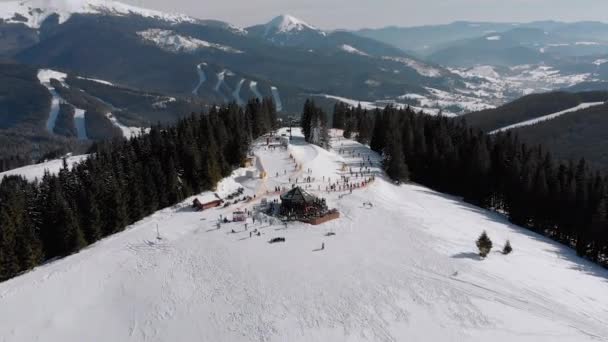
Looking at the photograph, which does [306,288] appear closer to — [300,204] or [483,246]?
[300,204]

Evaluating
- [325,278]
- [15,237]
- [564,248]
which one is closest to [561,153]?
[564,248]

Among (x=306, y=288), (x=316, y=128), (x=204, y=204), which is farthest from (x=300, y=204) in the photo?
(x=316, y=128)

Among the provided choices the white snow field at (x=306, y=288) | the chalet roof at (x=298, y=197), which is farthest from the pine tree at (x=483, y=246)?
the chalet roof at (x=298, y=197)

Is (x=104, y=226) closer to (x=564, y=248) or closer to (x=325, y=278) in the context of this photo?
(x=325, y=278)

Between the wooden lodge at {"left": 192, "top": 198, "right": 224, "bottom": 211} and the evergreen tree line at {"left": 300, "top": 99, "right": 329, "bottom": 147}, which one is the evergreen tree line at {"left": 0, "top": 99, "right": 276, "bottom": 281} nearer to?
the wooden lodge at {"left": 192, "top": 198, "right": 224, "bottom": 211}

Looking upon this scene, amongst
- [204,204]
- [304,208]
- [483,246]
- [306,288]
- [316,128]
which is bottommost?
[306,288]

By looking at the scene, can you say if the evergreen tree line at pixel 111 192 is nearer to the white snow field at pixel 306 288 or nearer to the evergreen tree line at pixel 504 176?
the white snow field at pixel 306 288

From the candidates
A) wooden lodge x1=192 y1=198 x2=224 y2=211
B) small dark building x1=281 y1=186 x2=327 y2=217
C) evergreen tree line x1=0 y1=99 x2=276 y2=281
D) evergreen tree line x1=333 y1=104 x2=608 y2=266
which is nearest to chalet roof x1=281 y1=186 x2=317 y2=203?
small dark building x1=281 y1=186 x2=327 y2=217
